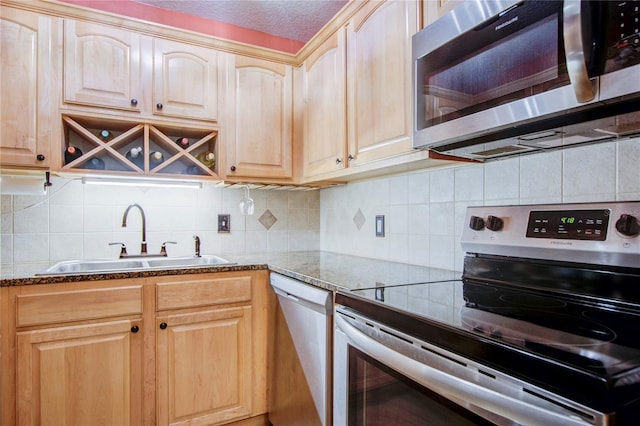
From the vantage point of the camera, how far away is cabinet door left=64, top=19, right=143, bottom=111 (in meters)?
1.75

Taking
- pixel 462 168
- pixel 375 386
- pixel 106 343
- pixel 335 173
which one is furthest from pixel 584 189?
pixel 106 343

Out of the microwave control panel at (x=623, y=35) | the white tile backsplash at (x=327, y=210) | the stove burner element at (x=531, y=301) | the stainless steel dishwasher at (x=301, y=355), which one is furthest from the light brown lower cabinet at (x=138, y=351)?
the microwave control panel at (x=623, y=35)

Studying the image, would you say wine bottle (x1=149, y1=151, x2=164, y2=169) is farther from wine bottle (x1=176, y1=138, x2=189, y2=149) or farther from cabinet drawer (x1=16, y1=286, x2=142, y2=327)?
cabinet drawer (x1=16, y1=286, x2=142, y2=327)

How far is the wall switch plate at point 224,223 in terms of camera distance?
2.32 metres

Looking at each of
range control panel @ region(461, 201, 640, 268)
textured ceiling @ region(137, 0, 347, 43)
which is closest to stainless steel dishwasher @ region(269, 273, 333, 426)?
range control panel @ region(461, 201, 640, 268)

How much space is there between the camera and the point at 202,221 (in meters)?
2.27

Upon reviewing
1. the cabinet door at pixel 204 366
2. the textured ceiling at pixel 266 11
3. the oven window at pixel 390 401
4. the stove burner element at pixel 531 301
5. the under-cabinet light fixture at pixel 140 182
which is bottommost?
the cabinet door at pixel 204 366

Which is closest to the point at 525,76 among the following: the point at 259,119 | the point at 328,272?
the point at 328,272

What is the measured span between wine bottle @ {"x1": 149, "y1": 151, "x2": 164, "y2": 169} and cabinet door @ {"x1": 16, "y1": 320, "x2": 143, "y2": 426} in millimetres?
840

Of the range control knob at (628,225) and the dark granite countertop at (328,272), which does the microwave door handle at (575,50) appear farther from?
the dark granite countertop at (328,272)

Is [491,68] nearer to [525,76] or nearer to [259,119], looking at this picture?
[525,76]

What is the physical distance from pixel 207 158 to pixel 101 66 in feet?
2.17

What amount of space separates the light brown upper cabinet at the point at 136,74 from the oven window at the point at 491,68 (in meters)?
1.29

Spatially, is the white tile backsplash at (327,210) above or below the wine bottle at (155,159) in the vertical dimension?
below
